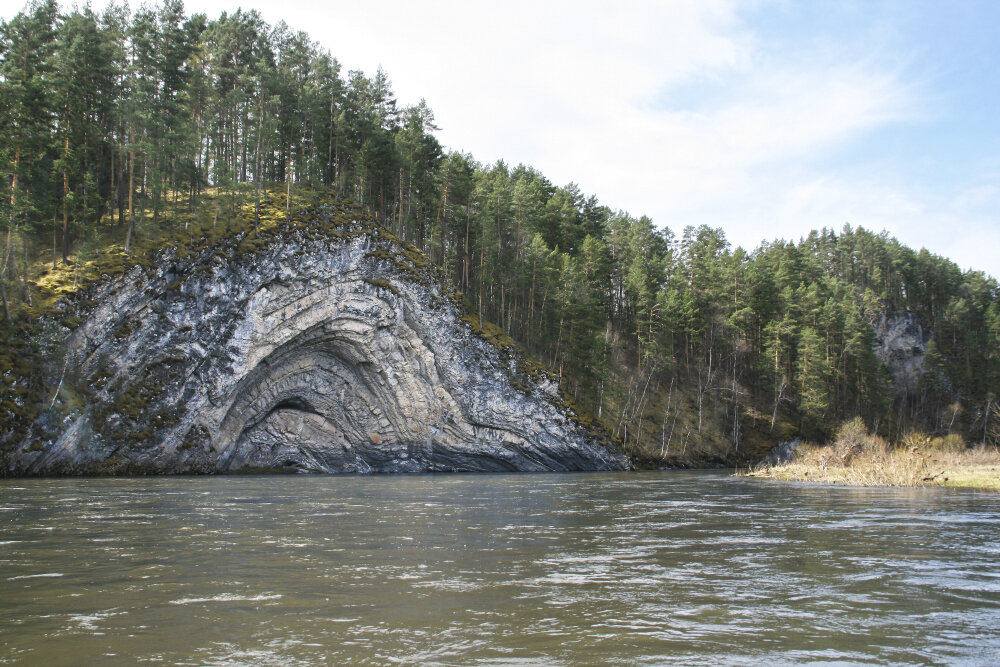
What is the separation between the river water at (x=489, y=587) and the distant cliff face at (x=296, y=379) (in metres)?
18.6

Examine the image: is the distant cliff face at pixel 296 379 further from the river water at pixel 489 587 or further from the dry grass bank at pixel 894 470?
the river water at pixel 489 587

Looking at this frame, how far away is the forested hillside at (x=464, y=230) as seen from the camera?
4175cm

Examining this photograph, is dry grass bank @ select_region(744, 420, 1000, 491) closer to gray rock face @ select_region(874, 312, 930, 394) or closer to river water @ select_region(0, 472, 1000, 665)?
river water @ select_region(0, 472, 1000, 665)

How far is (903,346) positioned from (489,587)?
338 feet

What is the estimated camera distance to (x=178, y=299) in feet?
121

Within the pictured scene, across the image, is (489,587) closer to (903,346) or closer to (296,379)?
(296,379)

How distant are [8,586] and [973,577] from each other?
13.4 meters

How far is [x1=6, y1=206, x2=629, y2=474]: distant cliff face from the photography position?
1324 inches

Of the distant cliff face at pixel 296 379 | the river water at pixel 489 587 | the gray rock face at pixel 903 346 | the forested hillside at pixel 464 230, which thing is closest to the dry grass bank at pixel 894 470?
the river water at pixel 489 587

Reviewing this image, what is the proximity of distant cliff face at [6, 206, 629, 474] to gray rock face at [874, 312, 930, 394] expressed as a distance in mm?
60775

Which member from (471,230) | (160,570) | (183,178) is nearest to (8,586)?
(160,570)

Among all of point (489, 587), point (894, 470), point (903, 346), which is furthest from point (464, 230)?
point (903, 346)

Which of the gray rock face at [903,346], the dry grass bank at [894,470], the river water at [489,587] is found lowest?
the dry grass bank at [894,470]

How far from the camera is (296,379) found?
41.7 meters
